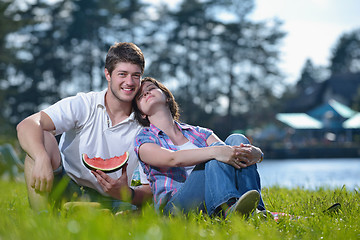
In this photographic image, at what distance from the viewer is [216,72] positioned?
3544 centimetres

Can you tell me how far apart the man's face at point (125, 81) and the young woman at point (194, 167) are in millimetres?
118

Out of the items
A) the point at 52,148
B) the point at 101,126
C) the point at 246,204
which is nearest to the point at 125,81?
the point at 101,126

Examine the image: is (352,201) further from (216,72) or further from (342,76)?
(342,76)

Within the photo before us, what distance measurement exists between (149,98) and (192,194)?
96cm

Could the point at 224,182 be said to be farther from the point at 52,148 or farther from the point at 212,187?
the point at 52,148

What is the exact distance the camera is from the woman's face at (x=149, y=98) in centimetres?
367

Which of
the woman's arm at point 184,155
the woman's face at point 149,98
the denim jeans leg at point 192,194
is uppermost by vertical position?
the woman's face at point 149,98

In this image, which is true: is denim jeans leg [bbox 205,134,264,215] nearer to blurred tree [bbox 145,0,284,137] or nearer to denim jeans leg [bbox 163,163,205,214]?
denim jeans leg [bbox 163,163,205,214]

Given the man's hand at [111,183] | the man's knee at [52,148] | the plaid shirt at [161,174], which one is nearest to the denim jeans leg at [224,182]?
the plaid shirt at [161,174]

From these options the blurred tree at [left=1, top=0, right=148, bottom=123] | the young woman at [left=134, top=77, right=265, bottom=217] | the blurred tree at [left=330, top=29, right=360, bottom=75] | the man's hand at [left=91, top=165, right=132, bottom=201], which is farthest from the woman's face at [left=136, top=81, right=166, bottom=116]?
the blurred tree at [left=330, top=29, right=360, bottom=75]

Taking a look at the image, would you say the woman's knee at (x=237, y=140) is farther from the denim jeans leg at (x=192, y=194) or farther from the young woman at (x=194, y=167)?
the denim jeans leg at (x=192, y=194)

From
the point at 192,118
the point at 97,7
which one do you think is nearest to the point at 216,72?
the point at 192,118

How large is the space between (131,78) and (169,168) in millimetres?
842

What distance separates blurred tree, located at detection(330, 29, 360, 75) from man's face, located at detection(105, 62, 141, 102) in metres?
77.6
